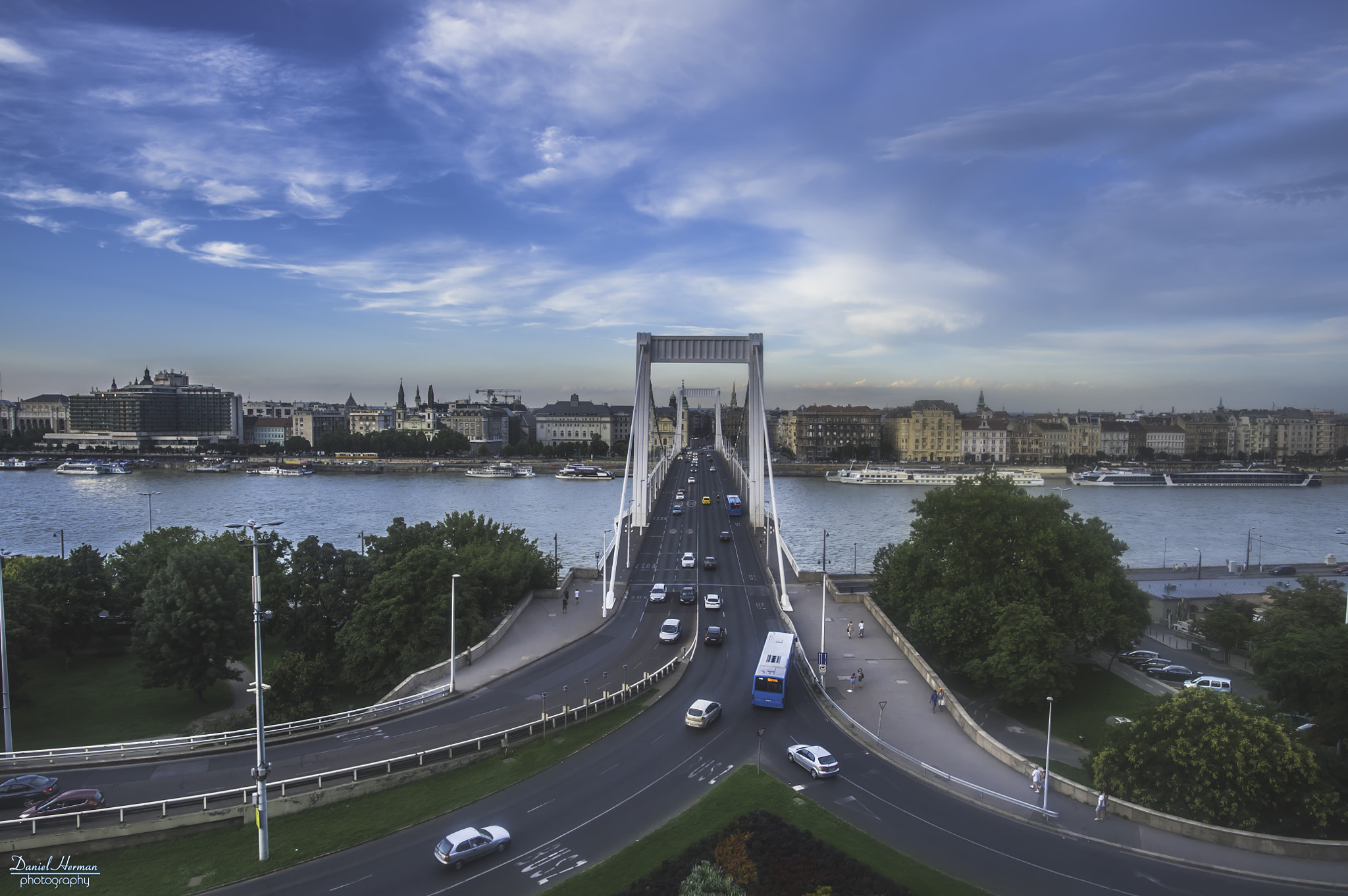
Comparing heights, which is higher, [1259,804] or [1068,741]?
[1259,804]

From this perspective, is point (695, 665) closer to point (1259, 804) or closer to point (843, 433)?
point (1259, 804)

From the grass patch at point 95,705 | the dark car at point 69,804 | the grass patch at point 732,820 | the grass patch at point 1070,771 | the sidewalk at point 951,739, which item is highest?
the dark car at point 69,804

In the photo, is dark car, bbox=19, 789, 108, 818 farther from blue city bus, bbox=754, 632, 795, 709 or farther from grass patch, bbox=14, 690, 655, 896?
blue city bus, bbox=754, 632, 795, 709

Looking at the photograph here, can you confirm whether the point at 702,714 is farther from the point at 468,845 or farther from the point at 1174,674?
the point at 1174,674

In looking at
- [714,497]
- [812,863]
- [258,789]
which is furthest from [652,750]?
[714,497]

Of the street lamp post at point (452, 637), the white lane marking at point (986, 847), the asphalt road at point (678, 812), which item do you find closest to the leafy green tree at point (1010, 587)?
the asphalt road at point (678, 812)

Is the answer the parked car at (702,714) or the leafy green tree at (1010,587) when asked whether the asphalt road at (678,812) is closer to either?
the parked car at (702,714)

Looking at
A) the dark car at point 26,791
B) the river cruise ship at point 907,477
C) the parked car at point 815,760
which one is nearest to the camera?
the dark car at point 26,791
